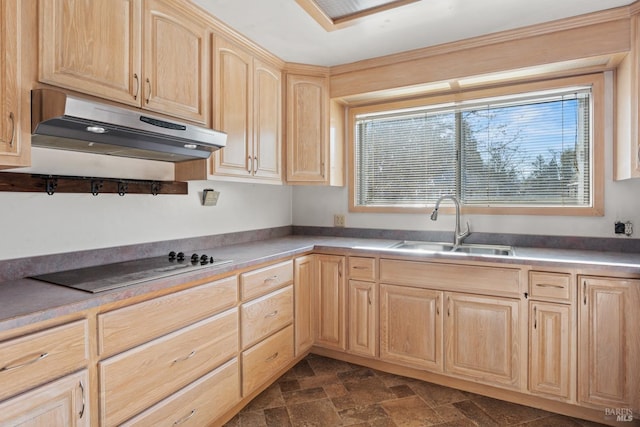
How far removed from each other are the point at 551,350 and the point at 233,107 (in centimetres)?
239

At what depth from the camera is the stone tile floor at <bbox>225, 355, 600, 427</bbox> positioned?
1.91 m

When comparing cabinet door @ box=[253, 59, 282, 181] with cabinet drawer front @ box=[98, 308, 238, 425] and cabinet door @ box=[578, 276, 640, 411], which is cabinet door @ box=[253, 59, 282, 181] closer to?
cabinet drawer front @ box=[98, 308, 238, 425]

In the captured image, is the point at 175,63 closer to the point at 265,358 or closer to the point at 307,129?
the point at 307,129

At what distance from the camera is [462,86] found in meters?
2.60

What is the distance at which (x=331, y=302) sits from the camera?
257 cm

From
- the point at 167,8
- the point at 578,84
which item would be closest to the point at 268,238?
Result: the point at 167,8

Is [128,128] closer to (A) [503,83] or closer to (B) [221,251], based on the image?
(B) [221,251]

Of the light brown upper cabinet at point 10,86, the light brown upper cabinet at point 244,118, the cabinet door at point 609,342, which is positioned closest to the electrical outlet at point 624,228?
the cabinet door at point 609,342

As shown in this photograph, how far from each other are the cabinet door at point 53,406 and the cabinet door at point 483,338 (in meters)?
1.92

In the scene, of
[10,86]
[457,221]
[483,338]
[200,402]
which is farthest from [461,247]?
[10,86]

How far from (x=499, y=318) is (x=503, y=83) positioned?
168 centimetres

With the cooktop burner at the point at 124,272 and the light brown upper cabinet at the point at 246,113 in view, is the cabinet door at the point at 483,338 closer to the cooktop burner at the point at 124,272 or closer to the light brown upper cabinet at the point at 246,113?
the cooktop burner at the point at 124,272

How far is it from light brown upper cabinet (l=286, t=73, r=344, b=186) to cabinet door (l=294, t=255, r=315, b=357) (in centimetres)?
70

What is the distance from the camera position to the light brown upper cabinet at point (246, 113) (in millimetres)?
2148
